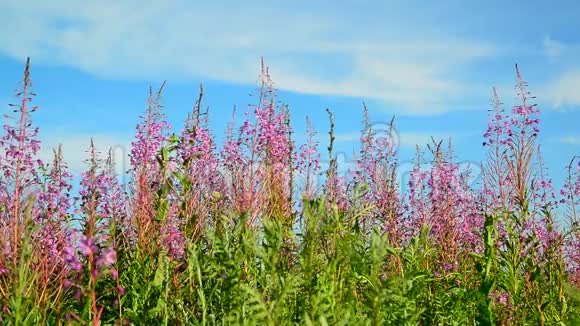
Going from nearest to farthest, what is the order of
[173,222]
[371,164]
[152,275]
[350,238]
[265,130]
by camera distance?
1. [350,238]
2. [152,275]
3. [173,222]
4. [265,130]
5. [371,164]

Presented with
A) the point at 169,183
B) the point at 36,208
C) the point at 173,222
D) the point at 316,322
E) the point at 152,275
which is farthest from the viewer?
the point at 36,208

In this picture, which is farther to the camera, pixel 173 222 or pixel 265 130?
pixel 265 130

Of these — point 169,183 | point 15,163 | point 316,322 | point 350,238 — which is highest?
point 15,163

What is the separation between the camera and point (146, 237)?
4.23m

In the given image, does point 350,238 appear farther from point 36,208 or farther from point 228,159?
point 228,159

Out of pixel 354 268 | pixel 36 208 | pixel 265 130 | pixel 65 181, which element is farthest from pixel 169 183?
pixel 65 181

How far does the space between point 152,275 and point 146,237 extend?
0.29m

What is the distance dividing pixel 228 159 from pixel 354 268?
3.83 m

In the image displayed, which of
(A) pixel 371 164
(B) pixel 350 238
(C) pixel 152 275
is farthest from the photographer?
(A) pixel 371 164

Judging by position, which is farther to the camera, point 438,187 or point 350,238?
point 438,187

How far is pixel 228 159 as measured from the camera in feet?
25.3

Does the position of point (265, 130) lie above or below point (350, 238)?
above

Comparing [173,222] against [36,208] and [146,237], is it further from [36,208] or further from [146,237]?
[36,208]

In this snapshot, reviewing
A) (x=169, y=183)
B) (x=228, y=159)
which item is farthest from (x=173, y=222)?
(x=228, y=159)
